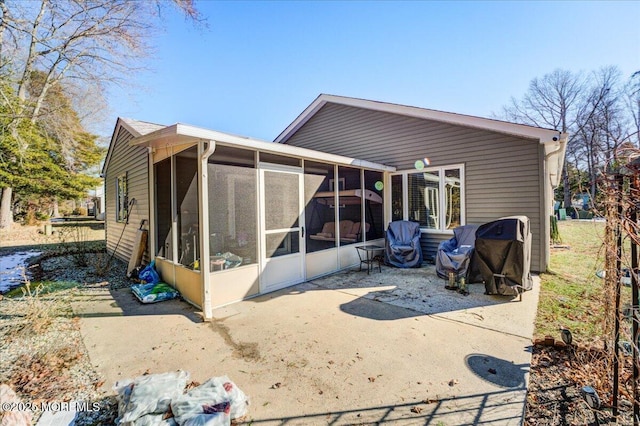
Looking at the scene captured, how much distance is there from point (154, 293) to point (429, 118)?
6.86 metres

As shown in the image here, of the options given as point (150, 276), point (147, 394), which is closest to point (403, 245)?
point (150, 276)

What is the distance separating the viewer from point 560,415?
2037 mm

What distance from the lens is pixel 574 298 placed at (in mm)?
4461

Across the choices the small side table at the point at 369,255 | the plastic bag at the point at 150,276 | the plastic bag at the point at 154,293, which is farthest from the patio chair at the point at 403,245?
the plastic bag at the point at 150,276

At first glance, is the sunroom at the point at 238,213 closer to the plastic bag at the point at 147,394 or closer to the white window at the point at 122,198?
the plastic bag at the point at 147,394

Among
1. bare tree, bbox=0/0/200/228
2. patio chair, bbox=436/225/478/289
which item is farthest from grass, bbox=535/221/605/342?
bare tree, bbox=0/0/200/228

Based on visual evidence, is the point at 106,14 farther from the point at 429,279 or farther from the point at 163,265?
the point at 429,279

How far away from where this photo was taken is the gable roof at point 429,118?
18.3ft

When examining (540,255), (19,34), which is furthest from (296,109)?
(19,34)

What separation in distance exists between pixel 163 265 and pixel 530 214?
735 centimetres

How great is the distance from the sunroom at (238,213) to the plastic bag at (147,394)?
1688 millimetres

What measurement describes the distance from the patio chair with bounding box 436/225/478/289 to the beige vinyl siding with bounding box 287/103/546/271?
3.02 ft

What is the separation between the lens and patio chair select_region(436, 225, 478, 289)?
534 cm

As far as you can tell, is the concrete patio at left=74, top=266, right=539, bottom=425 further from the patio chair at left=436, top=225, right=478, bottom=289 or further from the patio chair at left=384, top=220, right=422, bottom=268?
the patio chair at left=384, top=220, right=422, bottom=268
